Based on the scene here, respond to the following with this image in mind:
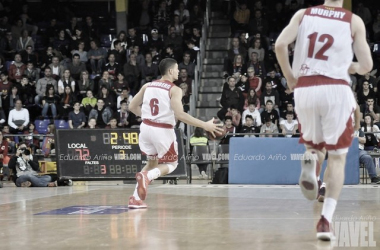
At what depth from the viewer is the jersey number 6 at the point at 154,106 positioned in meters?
9.45

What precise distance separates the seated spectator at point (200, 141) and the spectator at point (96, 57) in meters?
6.01

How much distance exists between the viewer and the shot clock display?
1555 cm

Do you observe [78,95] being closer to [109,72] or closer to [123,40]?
[109,72]

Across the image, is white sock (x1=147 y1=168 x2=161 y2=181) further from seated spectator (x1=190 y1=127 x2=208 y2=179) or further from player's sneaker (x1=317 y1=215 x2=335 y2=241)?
seated spectator (x1=190 y1=127 x2=208 y2=179)

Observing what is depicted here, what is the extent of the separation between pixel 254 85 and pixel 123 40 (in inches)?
191

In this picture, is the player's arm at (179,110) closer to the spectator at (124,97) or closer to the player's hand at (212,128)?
the player's hand at (212,128)

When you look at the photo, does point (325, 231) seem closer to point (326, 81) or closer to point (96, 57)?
point (326, 81)

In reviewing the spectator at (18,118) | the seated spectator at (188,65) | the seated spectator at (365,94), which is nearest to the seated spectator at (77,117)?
the spectator at (18,118)

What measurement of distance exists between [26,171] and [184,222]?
30.5 feet

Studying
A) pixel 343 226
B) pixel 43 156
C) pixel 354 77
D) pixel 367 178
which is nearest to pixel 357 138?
pixel 367 178


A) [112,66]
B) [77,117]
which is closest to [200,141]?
[77,117]

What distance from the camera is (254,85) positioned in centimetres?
2059

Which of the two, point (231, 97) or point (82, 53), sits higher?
point (82, 53)

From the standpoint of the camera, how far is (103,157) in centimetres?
1560
